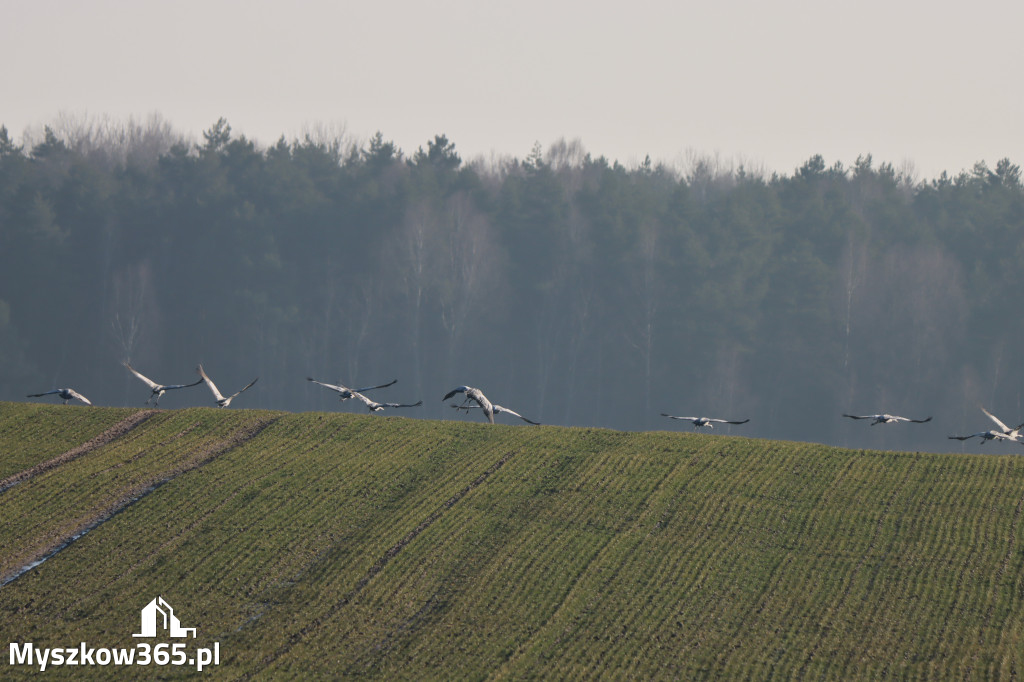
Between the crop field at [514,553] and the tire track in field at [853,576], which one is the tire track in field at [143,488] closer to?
the crop field at [514,553]

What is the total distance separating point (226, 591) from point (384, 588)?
4.52 meters

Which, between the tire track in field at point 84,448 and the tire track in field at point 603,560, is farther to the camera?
the tire track in field at point 84,448

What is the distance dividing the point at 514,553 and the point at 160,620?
10472 millimetres

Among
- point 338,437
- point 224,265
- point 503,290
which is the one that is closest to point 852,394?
point 503,290

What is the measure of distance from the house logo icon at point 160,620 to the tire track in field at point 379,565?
2.73 metres

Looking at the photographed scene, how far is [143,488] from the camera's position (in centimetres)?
4128

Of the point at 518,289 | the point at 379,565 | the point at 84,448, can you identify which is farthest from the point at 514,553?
the point at 518,289

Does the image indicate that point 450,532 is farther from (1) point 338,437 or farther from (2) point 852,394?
(2) point 852,394

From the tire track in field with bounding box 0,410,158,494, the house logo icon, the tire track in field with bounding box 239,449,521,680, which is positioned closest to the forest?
the tire track in field with bounding box 0,410,158,494

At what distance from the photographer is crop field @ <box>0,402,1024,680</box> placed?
1192 inches

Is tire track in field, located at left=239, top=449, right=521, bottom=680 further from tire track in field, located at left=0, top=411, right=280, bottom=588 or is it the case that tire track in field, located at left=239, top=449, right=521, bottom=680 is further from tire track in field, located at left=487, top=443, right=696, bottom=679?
tire track in field, located at left=0, top=411, right=280, bottom=588

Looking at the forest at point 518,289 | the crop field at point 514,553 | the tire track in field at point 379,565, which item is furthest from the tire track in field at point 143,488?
the forest at point 518,289

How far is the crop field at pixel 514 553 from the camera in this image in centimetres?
3028

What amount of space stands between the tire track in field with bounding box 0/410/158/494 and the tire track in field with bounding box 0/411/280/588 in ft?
13.5
